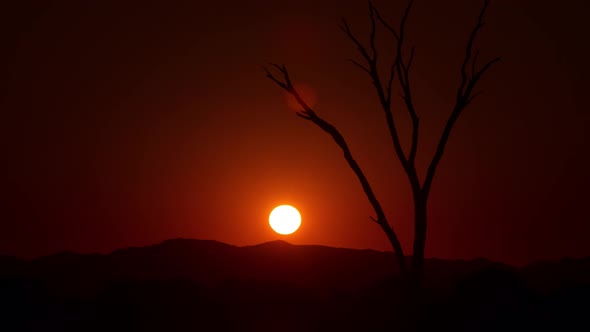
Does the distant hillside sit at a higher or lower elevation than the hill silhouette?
higher

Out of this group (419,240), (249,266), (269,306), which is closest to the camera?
(419,240)

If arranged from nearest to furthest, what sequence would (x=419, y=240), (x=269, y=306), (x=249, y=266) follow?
1. (x=419, y=240)
2. (x=269, y=306)
3. (x=249, y=266)

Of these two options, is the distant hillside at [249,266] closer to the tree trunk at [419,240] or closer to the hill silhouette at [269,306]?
the hill silhouette at [269,306]

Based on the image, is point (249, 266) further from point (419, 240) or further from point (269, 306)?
→ point (419, 240)

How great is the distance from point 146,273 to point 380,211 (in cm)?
1389

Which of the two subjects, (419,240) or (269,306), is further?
(269,306)

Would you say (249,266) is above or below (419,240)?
above

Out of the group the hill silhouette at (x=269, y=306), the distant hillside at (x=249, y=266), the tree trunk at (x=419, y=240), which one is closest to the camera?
the tree trunk at (x=419, y=240)

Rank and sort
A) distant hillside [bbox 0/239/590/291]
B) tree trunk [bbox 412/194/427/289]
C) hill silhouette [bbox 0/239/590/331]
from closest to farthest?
tree trunk [bbox 412/194/427/289]
hill silhouette [bbox 0/239/590/331]
distant hillside [bbox 0/239/590/291]

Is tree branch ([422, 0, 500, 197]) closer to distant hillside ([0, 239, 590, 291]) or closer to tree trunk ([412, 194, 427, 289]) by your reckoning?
tree trunk ([412, 194, 427, 289])

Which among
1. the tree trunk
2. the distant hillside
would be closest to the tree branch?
the tree trunk

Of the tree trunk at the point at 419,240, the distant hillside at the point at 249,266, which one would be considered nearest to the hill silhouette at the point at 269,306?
the tree trunk at the point at 419,240

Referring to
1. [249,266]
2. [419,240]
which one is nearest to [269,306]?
[419,240]

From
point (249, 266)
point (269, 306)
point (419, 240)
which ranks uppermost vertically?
point (249, 266)
